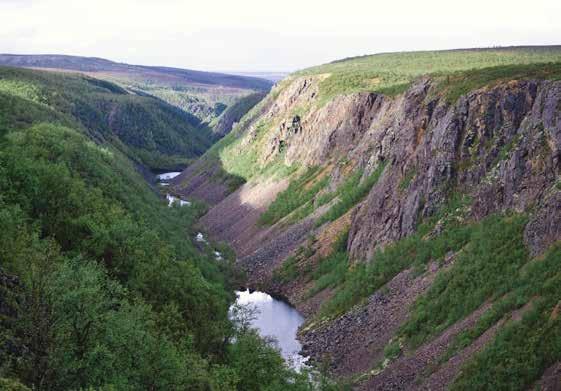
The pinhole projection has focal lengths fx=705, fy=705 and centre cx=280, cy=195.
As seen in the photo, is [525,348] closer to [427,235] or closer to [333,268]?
[427,235]

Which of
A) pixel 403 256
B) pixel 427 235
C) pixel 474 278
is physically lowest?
pixel 403 256

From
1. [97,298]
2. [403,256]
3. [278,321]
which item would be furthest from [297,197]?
[97,298]

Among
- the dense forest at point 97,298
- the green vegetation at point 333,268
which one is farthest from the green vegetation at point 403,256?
the dense forest at point 97,298

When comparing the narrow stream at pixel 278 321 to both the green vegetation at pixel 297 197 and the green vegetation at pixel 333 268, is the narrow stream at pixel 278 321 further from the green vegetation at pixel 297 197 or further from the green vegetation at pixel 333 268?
the green vegetation at pixel 297 197

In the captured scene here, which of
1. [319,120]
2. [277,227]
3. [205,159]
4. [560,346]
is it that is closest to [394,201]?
[277,227]

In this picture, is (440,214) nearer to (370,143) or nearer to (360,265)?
(360,265)

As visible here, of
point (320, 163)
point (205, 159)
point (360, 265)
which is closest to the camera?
point (360, 265)
